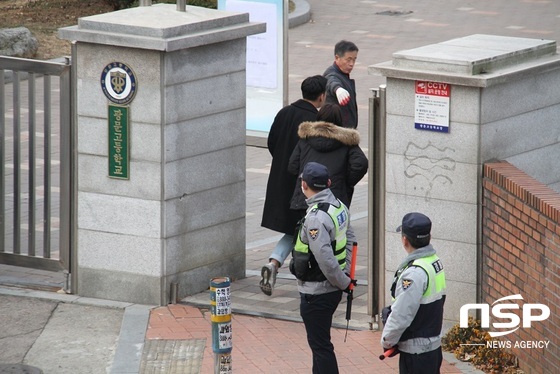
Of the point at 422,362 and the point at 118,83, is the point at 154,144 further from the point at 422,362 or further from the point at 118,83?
the point at 422,362

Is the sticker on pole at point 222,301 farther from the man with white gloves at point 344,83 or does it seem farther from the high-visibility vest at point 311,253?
the man with white gloves at point 344,83

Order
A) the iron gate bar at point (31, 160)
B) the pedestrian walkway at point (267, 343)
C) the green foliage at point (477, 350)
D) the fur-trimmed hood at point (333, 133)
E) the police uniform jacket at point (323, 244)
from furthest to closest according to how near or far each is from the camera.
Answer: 1. the iron gate bar at point (31, 160)
2. the fur-trimmed hood at point (333, 133)
3. the pedestrian walkway at point (267, 343)
4. the green foliage at point (477, 350)
5. the police uniform jacket at point (323, 244)

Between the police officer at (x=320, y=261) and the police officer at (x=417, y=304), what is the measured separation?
33.6 inches

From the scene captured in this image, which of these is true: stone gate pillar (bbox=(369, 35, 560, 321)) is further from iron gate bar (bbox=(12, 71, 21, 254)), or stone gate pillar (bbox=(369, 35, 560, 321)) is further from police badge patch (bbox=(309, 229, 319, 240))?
iron gate bar (bbox=(12, 71, 21, 254))

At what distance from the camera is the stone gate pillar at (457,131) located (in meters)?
9.23

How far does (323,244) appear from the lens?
7.96 meters

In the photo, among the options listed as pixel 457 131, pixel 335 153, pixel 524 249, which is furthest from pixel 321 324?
pixel 457 131

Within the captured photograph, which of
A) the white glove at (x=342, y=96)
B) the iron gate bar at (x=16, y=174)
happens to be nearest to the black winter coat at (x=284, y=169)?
the white glove at (x=342, y=96)

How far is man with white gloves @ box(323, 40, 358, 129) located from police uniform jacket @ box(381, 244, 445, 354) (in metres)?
4.43

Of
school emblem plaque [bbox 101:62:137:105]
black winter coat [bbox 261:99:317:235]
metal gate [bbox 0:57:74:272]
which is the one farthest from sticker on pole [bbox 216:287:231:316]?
metal gate [bbox 0:57:74:272]

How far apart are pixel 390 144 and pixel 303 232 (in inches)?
73.6

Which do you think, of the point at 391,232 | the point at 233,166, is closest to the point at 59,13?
the point at 233,166

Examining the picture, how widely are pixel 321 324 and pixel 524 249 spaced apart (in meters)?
1.61

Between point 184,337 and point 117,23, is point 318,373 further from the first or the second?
point 117,23
